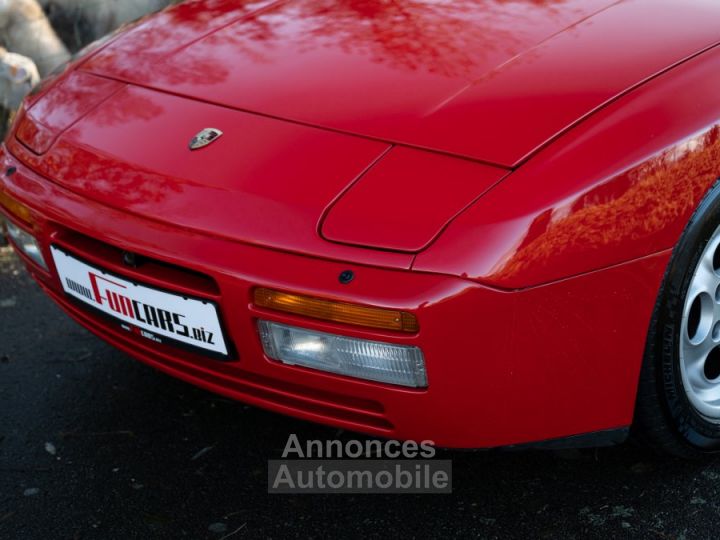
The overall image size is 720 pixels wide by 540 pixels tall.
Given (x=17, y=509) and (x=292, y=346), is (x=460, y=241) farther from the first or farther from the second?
(x=17, y=509)

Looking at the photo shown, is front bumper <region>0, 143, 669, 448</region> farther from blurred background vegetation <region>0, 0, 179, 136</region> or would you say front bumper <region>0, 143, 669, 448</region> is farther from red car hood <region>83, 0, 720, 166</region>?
blurred background vegetation <region>0, 0, 179, 136</region>

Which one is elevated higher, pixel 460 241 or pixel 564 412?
pixel 460 241

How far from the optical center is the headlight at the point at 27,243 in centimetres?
228

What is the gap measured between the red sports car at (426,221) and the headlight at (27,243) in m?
0.02

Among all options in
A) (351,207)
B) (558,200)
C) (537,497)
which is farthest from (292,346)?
(537,497)

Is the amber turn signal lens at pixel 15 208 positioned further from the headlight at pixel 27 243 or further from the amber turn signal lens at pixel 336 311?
the amber turn signal lens at pixel 336 311

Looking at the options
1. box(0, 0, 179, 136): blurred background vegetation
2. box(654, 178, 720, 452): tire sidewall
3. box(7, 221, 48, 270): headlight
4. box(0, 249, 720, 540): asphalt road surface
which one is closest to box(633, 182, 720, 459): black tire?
box(654, 178, 720, 452): tire sidewall

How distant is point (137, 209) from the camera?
78.3 inches

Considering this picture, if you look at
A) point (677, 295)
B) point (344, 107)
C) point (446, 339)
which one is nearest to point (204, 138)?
point (344, 107)

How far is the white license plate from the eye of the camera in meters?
1.93

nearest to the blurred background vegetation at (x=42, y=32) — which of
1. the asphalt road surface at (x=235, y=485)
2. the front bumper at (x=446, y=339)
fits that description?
the asphalt road surface at (x=235, y=485)

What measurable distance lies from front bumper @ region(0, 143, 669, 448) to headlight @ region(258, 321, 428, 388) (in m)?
0.02

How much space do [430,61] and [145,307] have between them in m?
0.80

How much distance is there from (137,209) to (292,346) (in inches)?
17.6
